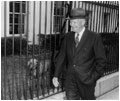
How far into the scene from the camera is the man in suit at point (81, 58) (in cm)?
328

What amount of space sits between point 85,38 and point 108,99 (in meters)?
2.43

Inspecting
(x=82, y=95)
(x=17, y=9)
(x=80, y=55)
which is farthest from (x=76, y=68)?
(x=17, y=9)

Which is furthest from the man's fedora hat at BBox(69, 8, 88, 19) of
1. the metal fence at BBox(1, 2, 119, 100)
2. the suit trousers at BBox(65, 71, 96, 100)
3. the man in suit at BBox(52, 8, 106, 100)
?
the metal fence at BBox(1, 2, 119, 100)

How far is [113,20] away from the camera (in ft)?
20.5

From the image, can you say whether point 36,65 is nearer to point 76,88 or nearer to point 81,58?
point 76,88

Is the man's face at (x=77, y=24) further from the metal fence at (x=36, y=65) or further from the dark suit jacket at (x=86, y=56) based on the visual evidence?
the metal fence at (x=36, y=65)

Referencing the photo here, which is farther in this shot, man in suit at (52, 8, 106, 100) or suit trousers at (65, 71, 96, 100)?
suit trousers at (65, 71, 96, 100)

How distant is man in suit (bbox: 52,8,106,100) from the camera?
328 cm

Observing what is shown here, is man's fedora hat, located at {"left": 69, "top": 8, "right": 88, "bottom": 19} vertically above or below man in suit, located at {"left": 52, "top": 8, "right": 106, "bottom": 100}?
above

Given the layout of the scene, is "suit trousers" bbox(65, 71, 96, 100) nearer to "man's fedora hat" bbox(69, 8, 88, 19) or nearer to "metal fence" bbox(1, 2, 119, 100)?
"man's fedora hat" bbox(69, 8, 88, 19)

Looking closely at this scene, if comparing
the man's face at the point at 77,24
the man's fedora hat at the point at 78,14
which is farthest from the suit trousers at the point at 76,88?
the man's fedora hat at the point at 78,14

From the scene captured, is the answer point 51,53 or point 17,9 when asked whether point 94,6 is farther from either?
point 17,9

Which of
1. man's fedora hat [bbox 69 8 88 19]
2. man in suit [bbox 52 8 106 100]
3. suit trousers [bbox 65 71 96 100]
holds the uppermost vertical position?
man's fedora hat [bbox 69 8 88 19]

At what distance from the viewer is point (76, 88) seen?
135 inches
